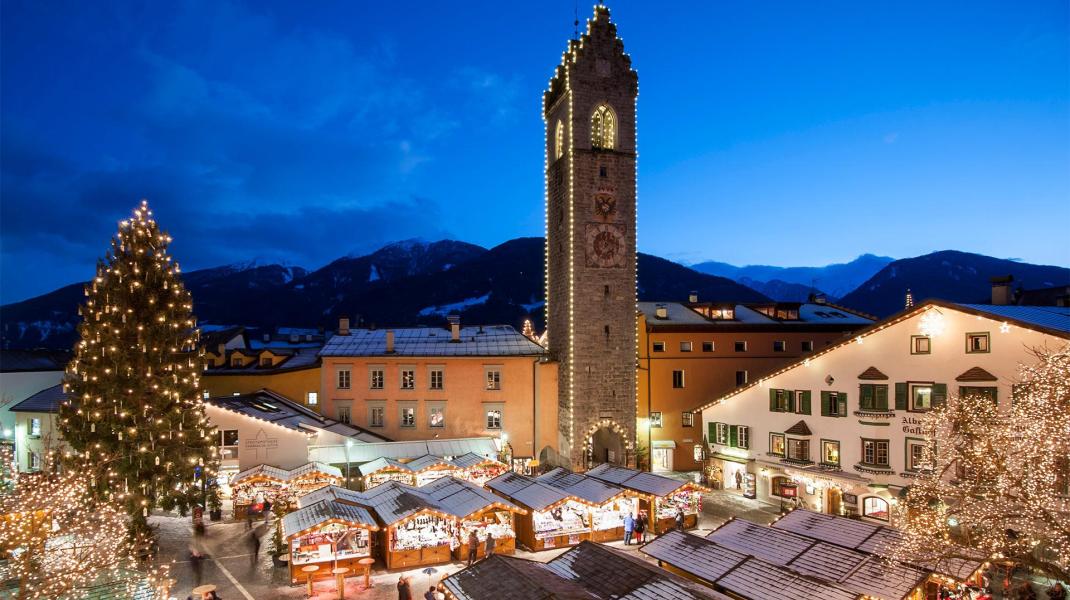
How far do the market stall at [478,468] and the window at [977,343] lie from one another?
65.3 ft

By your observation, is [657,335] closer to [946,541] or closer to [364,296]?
[946,541]

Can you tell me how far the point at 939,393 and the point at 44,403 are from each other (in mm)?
43032

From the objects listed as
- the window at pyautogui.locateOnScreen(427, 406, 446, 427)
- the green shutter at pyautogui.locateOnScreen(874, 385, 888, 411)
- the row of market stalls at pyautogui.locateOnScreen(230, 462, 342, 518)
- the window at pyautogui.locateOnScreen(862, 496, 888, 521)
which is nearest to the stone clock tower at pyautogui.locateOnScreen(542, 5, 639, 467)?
the window at pyautogui.locateOnScreen(427, 406, 446, 427)

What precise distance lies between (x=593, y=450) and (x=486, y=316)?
106360 mm

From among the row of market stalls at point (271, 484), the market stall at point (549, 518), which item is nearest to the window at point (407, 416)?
the row of market stalls at point (271, 484)

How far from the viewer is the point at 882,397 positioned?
26328mm

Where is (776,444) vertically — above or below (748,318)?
below

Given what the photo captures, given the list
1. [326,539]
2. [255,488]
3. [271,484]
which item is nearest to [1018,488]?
[326,539]

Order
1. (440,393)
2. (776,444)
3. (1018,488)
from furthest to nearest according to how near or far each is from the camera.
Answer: (440,393) → (776,444) → (1018,488)

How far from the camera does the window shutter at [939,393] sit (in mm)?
24292

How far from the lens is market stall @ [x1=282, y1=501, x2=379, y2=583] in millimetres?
20141

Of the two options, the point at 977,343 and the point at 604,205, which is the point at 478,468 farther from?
the point at 977,343

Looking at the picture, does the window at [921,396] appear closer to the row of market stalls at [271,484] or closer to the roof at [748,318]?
the roof at [748,318]

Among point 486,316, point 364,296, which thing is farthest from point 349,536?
point 364,296
